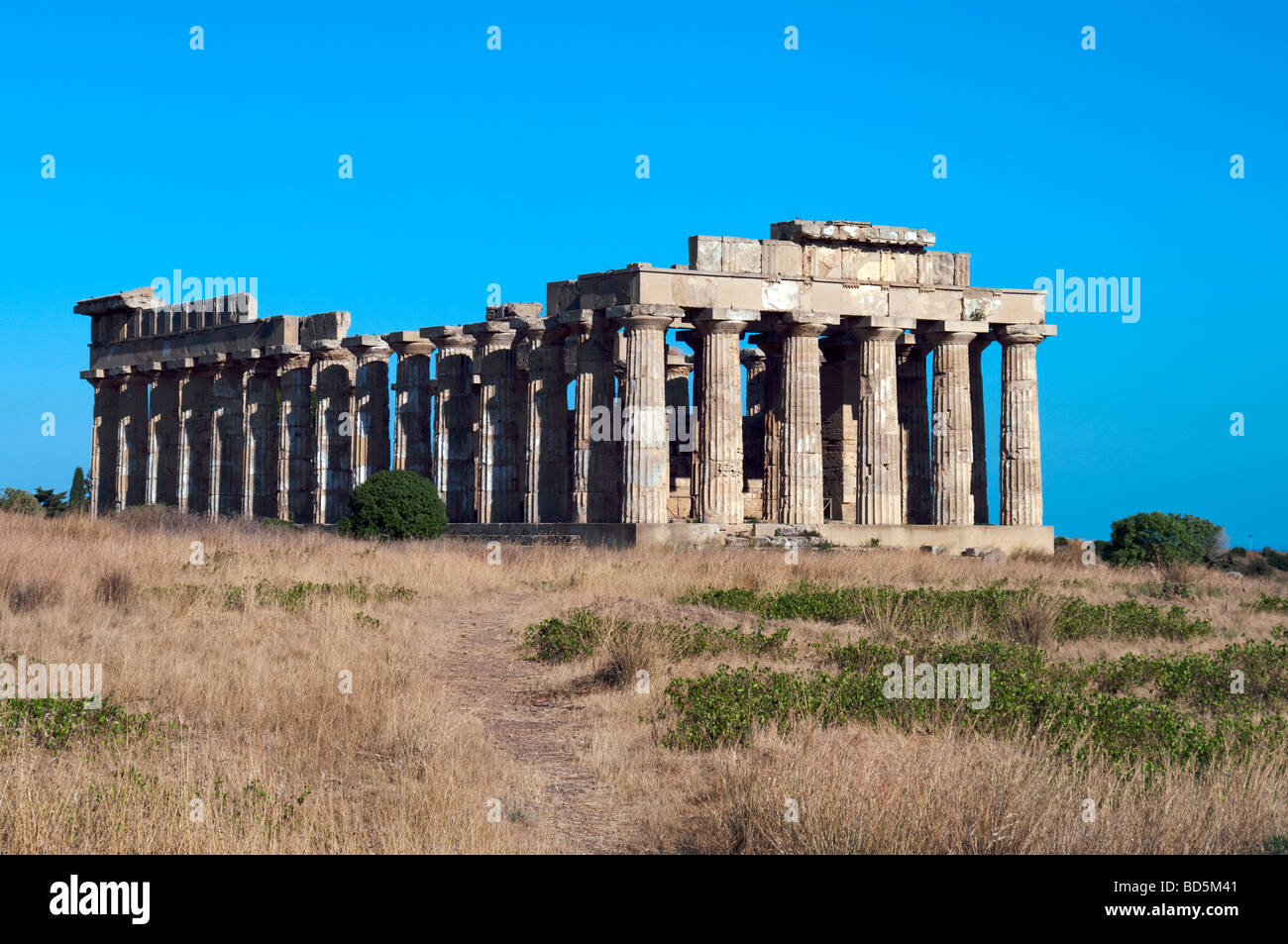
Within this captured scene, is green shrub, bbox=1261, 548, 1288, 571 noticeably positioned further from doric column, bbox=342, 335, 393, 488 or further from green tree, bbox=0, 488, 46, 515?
green tree, bbox=0, 488, 46, 515

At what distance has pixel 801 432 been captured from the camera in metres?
34.2

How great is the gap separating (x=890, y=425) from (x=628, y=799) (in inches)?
1045

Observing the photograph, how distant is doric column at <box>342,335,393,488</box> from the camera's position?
1665 inches

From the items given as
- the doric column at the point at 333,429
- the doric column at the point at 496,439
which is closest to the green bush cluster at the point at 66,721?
the doric column at the point at 496,439

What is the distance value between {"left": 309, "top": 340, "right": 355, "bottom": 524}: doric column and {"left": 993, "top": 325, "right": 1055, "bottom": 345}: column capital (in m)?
20.0

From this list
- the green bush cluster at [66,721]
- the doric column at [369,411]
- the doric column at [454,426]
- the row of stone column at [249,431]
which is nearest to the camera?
the green bush cluster at [66,721]

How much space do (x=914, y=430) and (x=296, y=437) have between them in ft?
65.8

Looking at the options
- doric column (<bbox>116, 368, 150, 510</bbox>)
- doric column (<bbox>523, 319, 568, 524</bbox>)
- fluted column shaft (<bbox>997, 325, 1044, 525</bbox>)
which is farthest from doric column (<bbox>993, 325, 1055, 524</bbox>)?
doric column (<bbox>116, 368, 150, 510</bbox>)

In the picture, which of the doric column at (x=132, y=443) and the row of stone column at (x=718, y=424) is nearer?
the row of stone column at (x=718, y=424)

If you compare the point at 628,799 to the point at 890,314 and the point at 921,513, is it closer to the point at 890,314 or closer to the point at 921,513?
the point at 890,314

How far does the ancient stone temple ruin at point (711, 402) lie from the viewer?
33.5 m

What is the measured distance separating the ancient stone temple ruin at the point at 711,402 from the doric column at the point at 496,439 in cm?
6

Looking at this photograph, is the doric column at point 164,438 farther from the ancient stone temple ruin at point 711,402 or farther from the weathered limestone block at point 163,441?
the ancient stone temple ruin at point 711,402

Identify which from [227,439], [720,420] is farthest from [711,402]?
[227,439]
